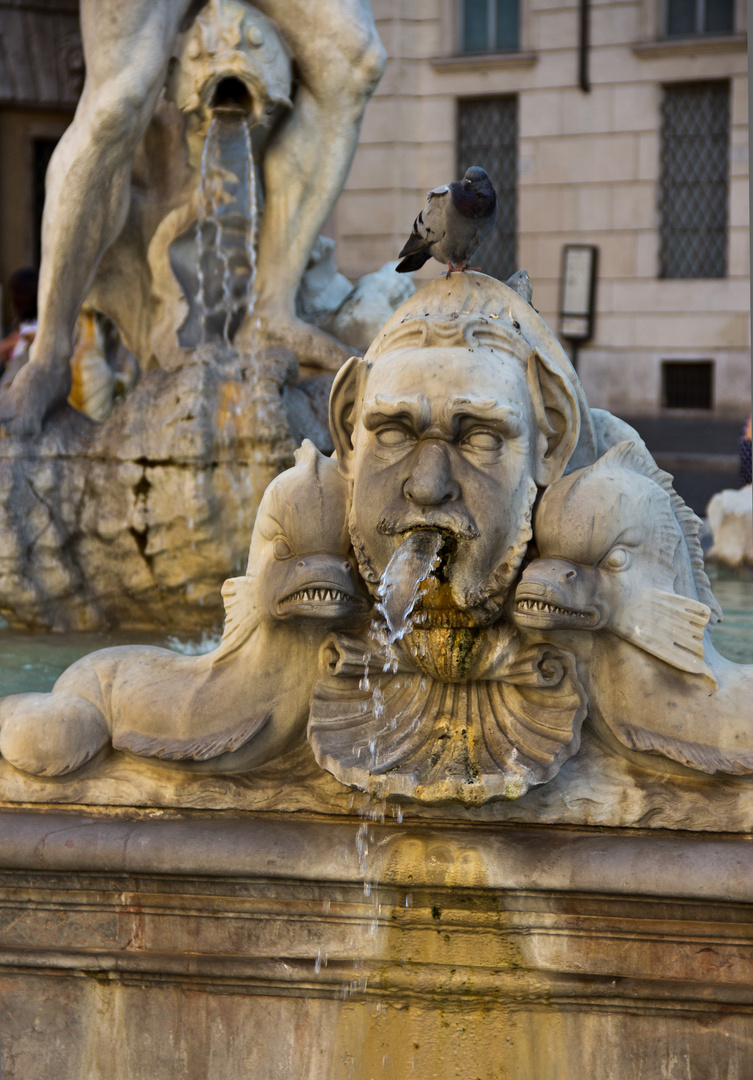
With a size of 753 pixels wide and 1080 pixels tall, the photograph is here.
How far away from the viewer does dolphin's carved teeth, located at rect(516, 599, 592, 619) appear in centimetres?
188

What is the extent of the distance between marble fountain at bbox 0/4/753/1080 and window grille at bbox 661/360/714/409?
1356 cm

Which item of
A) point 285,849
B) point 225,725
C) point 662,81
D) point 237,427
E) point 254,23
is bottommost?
point 285,849

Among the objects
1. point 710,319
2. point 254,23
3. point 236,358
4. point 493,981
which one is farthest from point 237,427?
point 710,319

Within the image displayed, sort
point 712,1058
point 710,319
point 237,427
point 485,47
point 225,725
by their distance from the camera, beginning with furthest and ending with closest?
point 485,47 → point 710,319 → point 237,427 → point 225,725 → point 712,1058

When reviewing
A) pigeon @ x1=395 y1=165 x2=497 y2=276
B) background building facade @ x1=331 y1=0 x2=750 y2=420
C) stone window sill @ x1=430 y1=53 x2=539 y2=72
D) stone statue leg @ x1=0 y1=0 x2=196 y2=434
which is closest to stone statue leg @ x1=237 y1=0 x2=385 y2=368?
stone statue leg @ x1=0 y1=0 x2=196 y2=434

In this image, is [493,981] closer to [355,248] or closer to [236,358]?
[236,358]

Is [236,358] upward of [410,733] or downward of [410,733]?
upward

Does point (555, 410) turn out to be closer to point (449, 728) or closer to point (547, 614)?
point (547, 614)

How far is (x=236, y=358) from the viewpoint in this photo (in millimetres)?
3834

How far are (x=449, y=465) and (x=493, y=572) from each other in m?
0.15

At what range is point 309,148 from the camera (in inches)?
162

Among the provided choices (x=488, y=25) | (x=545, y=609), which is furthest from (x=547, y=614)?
(x=488, y=25)

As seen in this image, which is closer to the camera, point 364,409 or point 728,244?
point 364,409

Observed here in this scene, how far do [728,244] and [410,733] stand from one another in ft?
46.9
